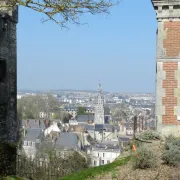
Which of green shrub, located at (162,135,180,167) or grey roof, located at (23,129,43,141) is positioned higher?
green shrub, located at (162,135,180,167)

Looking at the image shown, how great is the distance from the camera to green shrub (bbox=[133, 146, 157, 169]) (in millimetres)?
10133

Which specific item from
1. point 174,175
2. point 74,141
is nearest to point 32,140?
point 74,141

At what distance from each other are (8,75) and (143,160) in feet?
37.3

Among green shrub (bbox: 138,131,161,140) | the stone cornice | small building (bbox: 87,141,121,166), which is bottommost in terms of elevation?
small building (bbox: 87,141,121,166)

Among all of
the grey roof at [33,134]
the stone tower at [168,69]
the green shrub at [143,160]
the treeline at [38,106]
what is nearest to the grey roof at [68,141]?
the grey roof at [33,134]

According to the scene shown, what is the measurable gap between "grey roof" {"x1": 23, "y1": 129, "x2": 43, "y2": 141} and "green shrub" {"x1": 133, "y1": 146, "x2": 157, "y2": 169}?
6077cm

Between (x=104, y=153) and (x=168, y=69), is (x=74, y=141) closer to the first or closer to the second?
(x=104, y=153)

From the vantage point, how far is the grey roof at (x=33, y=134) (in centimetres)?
7109

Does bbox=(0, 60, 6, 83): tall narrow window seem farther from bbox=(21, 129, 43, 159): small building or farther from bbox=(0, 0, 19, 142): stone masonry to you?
bbox=(21, 129, 43, 159): small building

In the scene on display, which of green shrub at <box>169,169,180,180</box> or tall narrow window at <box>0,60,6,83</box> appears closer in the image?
green shrub at <box>169,169,180,180</box>

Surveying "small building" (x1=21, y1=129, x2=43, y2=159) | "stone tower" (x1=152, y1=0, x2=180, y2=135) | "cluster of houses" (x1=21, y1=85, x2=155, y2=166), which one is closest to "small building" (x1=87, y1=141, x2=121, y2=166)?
"cluster of houses" (x1=21, y1=85, x2=155, y2=166)

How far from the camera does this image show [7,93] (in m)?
20.0

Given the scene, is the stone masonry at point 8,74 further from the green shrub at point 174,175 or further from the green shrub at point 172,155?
the green shrub at point 174,175

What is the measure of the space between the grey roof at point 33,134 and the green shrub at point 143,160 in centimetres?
6077
